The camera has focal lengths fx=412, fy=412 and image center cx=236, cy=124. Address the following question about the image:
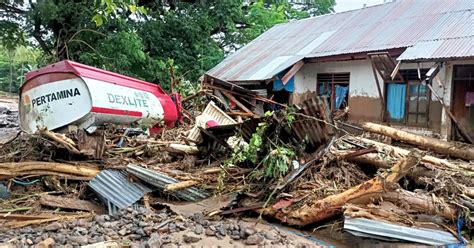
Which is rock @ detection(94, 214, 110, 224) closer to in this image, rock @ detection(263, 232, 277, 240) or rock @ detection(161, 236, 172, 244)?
rock @ detection(161, 236, 172, 244)

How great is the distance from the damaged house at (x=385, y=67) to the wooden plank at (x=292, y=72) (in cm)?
3

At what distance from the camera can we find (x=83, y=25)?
46.1 ft

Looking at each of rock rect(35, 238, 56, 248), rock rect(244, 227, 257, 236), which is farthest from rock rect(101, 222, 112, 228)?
rock rect(244, 227, 257, 236)

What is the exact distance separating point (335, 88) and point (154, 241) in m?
9.77

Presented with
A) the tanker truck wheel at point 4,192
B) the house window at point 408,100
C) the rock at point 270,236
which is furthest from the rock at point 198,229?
the house window at point 408,100

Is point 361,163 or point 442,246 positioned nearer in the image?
point 442,246

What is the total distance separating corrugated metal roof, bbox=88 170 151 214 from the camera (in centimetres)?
602

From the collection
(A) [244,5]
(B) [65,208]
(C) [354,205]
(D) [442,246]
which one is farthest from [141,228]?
(A) [244,5]

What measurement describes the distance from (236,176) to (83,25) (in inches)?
389

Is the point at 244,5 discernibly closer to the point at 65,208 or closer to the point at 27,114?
the point at 27,114

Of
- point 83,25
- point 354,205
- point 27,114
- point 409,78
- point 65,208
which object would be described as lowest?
point 65,208

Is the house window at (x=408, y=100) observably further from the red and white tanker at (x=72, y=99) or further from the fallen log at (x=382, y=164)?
the red and white tanker at (x=72, y=99)

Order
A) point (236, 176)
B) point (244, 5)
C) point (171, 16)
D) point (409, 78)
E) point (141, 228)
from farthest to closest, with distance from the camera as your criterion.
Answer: point (244, 5), point (171, 16), point (409, 78), point (236, 176), point (141, 228)

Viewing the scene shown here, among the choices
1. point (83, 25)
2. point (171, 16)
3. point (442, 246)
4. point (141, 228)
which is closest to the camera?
point (442, 246)
